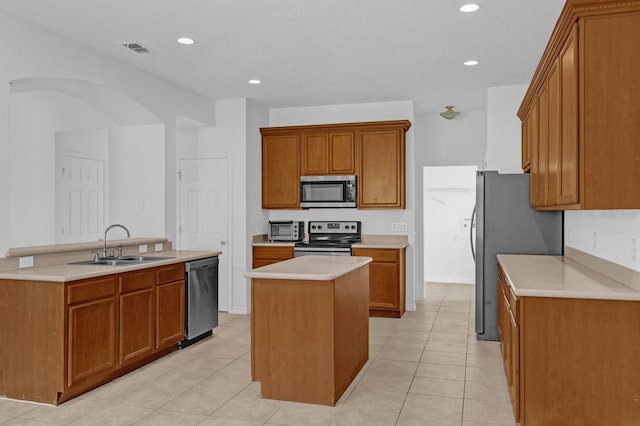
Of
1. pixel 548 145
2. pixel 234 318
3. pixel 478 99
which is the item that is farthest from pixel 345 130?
pixel 548 145

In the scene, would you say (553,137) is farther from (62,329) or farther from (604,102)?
(62,329)

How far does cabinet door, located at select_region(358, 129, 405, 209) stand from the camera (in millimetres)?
6242

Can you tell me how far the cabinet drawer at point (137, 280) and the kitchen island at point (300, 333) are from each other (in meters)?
1.11

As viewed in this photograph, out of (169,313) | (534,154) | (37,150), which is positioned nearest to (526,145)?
(534,154)

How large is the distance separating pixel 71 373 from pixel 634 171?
355cm

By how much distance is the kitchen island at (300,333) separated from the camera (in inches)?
127

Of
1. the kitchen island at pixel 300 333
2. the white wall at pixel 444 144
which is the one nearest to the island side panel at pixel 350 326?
the kitchen island at pixel 300 333

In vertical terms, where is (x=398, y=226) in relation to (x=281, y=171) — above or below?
below

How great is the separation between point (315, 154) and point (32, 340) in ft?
13.4

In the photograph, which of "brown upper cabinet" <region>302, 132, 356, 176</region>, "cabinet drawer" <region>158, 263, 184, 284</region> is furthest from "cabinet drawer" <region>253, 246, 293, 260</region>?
"cabinet drawer" <region>158, 263, 184, 284</region>

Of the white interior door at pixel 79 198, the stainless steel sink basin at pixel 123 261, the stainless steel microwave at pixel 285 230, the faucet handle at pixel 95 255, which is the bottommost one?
the stainless steel sink basin at pixel 123 261

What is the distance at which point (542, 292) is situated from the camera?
2.62 meters

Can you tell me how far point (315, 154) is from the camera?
21.5 feet

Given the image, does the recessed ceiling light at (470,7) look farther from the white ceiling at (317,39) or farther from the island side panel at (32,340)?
the island side panel at (32,340)
